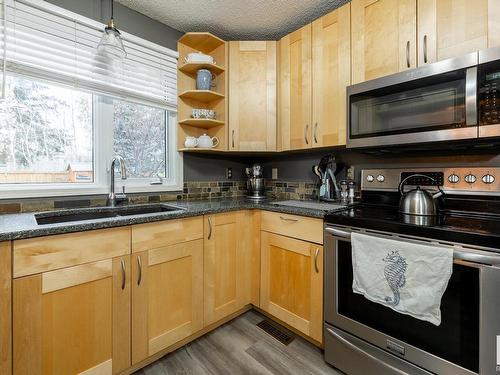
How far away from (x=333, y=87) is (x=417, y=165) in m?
0.77

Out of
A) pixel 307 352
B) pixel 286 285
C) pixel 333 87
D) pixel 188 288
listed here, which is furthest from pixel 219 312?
pixel 333 87

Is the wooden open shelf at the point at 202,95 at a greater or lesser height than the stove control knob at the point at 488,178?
greater

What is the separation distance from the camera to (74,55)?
161 cm

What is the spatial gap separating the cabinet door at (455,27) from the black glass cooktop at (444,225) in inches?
33.0

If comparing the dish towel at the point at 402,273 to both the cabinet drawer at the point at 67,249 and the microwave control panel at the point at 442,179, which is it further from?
the cabinet drawer at the point at 67,249

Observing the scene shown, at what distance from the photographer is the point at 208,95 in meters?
2.12

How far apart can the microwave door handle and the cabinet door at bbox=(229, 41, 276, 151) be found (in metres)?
1.24

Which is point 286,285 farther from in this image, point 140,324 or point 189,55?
point 189,55

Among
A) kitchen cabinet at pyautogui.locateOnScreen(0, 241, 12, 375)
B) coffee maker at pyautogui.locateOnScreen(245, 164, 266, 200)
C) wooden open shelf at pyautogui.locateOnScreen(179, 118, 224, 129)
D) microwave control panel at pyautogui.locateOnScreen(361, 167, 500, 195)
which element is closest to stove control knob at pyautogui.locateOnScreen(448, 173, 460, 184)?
microwave control panel at pyautogui.locateOnScreen(361, 167, 500, 195)

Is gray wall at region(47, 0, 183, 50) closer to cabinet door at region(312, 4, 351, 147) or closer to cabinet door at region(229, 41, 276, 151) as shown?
cabinet door at region(229, 41, 276, 151)

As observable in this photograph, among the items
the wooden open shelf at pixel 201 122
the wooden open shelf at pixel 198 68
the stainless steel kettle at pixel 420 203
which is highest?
the wooden open shelf at pixel 198 68

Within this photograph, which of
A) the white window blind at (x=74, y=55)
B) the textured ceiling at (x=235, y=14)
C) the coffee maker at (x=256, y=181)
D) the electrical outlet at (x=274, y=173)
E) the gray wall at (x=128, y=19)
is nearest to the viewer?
the white window blind at (x=74, y=55)

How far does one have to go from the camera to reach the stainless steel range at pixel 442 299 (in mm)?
948

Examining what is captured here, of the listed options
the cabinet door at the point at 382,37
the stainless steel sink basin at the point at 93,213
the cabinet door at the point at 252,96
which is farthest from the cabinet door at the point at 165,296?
the cabinet door at the point at 382,37
